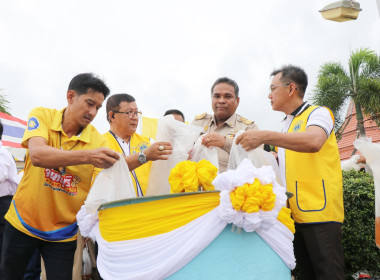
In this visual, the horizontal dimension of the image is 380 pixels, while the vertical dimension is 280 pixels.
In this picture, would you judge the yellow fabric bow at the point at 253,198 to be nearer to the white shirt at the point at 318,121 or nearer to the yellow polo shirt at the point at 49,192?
the white shirt at the point at 318,121

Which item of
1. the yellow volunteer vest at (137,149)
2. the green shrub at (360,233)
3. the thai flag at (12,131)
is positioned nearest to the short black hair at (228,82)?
the yellow volunteer vest at (137,149)

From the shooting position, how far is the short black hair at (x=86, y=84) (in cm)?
262

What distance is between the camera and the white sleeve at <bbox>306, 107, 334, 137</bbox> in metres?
2.49

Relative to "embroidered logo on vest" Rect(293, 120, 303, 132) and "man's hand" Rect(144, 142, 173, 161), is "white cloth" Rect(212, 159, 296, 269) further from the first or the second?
"embroidered logo on vest" Rect(293, 120, 303, 132)

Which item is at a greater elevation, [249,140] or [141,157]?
[249,140]

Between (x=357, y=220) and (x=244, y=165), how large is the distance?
2.61 meters

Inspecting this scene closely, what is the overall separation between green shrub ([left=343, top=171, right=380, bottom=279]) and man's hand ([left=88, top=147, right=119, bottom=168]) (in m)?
2.78

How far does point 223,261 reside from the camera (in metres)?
1.67

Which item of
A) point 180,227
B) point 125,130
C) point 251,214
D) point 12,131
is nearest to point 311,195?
point 251,214

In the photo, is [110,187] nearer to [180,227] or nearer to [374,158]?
[180,227]

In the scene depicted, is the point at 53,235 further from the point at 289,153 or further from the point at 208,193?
the point at 289,153

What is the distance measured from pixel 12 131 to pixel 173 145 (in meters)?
7.33

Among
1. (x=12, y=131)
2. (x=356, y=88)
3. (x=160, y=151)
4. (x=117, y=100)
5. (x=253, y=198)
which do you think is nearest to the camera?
(x=253, y=198)

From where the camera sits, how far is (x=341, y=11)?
5477 mm
